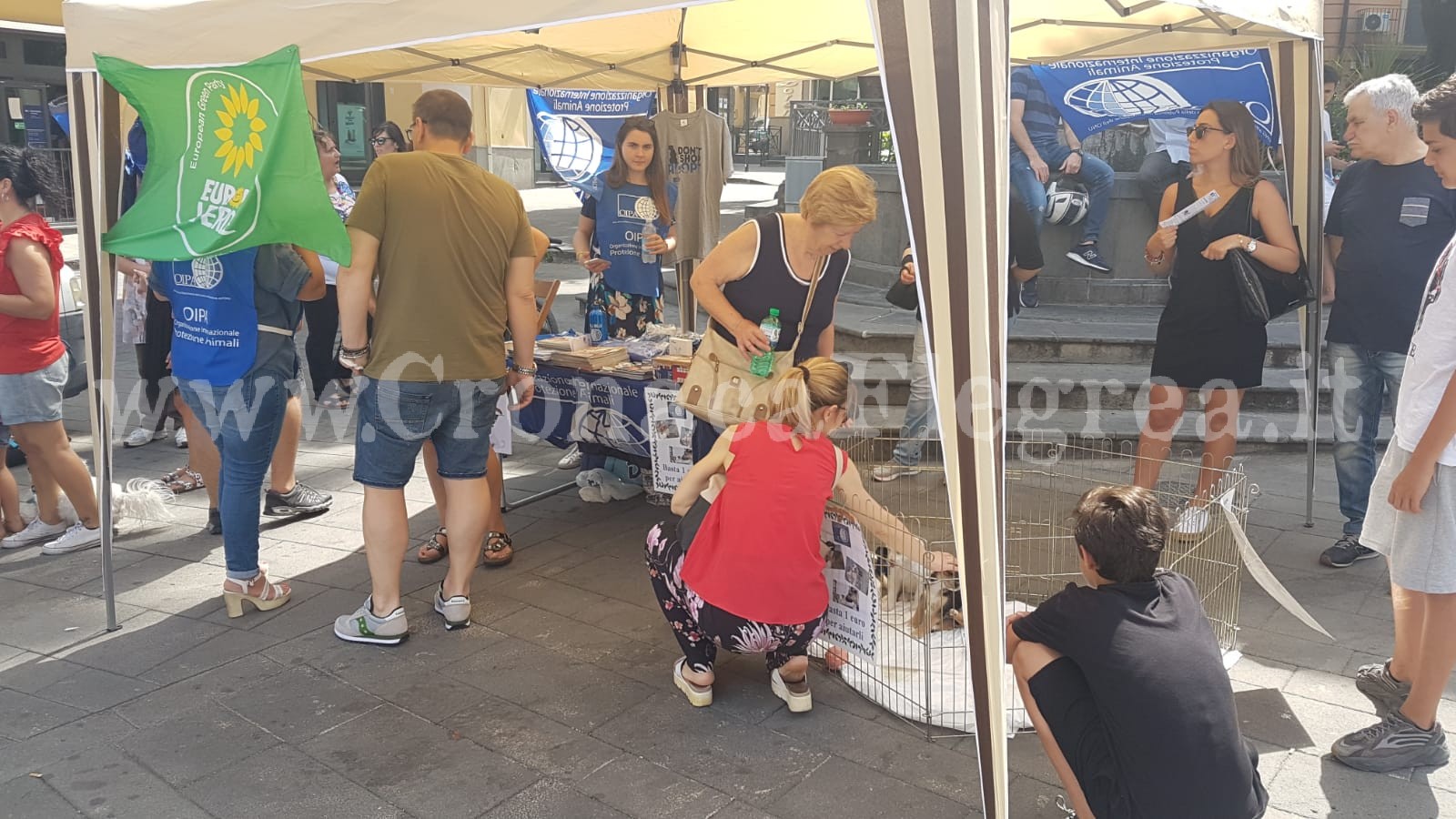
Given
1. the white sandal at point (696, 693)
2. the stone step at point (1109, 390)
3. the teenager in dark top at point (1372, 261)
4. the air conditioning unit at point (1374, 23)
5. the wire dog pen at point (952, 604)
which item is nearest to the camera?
the wire dog pen at point (952, 604)

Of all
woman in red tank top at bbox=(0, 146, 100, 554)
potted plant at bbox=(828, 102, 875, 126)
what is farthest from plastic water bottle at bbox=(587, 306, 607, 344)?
potted plant at bbox=(828, 102, 875, 126)

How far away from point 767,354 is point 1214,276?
2.13 metres

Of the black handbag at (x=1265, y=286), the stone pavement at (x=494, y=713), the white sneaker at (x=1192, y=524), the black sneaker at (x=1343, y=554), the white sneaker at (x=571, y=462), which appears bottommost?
the stone pavement at (x=494, y=713)

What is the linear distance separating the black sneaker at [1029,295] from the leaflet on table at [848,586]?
16.8ft

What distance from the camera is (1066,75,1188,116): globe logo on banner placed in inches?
215

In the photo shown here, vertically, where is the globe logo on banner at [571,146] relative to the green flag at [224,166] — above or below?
above

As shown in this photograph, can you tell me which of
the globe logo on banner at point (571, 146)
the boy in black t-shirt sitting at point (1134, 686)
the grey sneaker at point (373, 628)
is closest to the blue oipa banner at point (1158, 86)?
the globe logo on banner at point (571, 146)

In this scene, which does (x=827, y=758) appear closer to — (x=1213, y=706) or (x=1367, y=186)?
Answer: (x=1213, y=706)

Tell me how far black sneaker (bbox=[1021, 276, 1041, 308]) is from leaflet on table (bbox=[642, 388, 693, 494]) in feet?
13.7

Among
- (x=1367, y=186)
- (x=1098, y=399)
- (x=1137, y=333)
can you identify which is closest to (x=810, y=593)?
(x=1367, y=186)

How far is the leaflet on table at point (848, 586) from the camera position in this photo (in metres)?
3.26

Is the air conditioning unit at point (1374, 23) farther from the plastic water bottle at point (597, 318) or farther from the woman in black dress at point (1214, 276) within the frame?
the plastic water bottle at point (597, 318)

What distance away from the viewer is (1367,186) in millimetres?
4598

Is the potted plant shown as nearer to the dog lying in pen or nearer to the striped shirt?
the striped shirt
